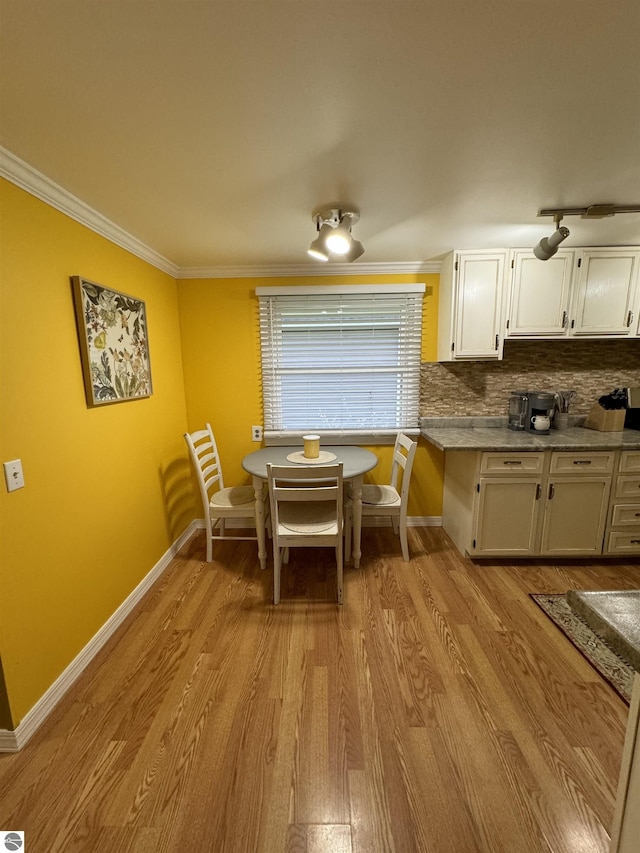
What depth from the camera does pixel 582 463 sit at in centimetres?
225

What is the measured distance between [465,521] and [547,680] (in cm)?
107

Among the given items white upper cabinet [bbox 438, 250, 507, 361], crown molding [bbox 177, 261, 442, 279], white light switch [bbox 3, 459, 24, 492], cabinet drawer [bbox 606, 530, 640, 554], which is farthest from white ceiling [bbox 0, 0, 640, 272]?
cabinet drawer [bbox 606, 530, 640, 554]

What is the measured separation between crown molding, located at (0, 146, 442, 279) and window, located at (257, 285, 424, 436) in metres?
0.15

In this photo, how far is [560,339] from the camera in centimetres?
255

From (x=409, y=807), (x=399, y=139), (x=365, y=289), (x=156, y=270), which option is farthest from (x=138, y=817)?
(x=365, y=289)

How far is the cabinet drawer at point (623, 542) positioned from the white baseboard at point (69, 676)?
3.20m

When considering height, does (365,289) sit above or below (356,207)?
below

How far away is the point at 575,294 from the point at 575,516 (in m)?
1.58

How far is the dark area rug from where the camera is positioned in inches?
60.2

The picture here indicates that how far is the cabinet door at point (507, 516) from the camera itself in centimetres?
230

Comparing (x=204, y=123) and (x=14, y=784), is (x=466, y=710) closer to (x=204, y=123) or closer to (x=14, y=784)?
(x=14, y=784)

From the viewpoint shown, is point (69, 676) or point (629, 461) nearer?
point (69, 676)

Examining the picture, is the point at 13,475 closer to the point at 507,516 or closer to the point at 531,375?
the point at 507,516

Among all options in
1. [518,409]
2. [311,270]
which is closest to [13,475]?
[311,270]
